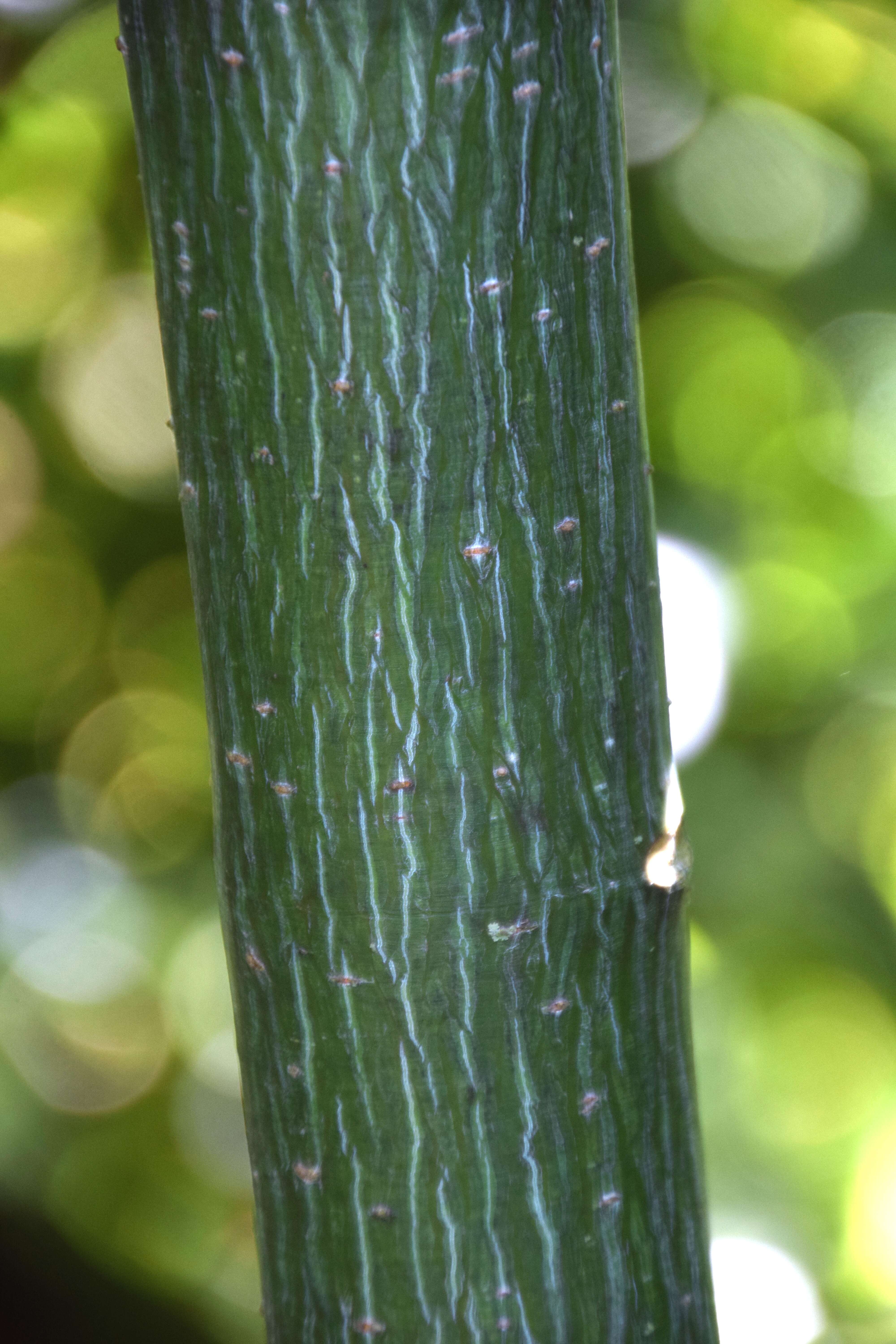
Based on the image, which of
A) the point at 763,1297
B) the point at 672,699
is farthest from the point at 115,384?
the point at 763,1297

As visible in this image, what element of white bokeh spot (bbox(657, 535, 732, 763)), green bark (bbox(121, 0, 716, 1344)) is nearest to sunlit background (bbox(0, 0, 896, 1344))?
white bokeh spot (bbox(657, 535, 732, 763))

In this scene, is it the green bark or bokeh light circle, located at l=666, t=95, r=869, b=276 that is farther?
bokeh light circle, located at l=666, t=95, r=869, b=276

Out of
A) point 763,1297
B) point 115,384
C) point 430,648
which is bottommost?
point 763,1297

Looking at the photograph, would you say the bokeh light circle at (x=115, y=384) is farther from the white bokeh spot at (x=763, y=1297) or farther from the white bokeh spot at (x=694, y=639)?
the white bokeh spot at (x=763, y=1297)

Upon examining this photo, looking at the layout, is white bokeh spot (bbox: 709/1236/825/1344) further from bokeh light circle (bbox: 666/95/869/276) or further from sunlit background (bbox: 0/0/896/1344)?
bokeh light circle (bbox: 666/95/869/276)

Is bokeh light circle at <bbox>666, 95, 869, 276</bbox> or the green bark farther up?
bokeh light circle at <bbox>666, 95, 869, 276</bbox>

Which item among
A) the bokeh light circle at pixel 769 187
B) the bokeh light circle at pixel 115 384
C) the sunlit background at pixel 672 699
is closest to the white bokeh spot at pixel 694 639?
the sunlit background at pixel 672 699

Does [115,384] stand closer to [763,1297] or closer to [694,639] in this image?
[694,639]
